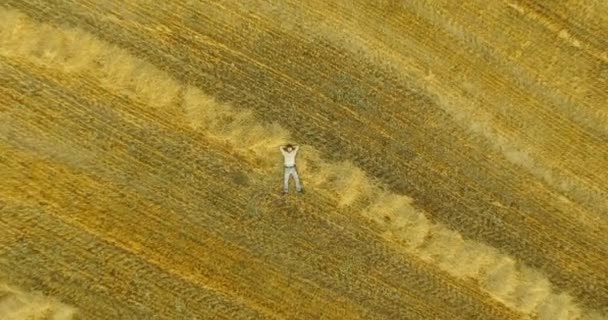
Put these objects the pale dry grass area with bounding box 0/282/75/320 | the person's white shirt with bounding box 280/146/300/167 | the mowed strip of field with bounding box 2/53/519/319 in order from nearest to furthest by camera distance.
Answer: the pale dry grass area with bounding box 0/282/75/320, the mowed strip of field with bounding box 2/53/519/319, the person's white shirt with bounding box 280/146/300/167

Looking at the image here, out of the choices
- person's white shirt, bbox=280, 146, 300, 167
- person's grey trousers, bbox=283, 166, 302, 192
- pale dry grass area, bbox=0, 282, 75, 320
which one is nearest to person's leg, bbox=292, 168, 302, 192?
person's grey trousers, bbox=283, 166, 302, 192

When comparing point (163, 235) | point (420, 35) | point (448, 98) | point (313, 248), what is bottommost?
point (163, 235)

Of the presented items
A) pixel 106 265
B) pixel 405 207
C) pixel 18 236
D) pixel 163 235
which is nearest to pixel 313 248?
pixel 405 207

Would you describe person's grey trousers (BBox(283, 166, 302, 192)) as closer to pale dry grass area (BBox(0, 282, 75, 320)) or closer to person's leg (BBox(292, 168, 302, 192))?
person's leg (BBox(292, 168, 302, 192))

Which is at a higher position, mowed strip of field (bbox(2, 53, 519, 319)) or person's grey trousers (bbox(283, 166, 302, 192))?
person's grey trousers (bbox(283, 166, 302, 192))

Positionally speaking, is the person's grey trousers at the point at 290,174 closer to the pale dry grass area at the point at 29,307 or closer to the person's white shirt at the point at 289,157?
the person's white shirt at the point at 289,157

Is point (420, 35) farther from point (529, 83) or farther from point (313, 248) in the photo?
point (313, 248)

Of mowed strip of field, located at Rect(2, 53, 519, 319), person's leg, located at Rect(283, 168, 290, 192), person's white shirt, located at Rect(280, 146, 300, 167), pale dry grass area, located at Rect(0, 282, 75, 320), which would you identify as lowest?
pale dry grass area, located at Rect(0, 282, 75, 320)

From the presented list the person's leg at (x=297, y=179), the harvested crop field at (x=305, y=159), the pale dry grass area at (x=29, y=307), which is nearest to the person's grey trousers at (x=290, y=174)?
the person's leg at (x=297, y=179)

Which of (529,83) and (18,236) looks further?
(529,83)
